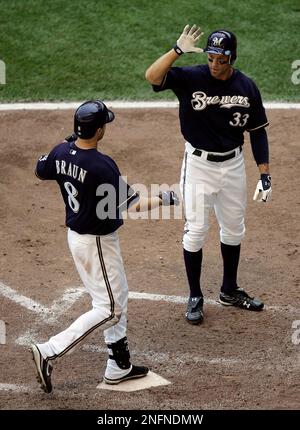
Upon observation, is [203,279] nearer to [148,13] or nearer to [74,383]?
[74,383]

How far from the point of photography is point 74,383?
6.03 metres

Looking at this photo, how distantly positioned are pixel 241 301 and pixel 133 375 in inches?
51.8

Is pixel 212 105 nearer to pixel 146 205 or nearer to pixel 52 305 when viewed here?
pixel 146 205

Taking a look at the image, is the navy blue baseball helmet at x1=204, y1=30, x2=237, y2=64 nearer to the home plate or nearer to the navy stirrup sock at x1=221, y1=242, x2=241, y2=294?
the navy stirrup sock at x1=221, y1=242, x2=241, y2=294

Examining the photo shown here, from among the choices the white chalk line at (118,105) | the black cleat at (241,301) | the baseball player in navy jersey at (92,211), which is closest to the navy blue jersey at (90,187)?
the baseball player in navy jersey at (92,211)

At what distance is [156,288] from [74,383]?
4.89 feet

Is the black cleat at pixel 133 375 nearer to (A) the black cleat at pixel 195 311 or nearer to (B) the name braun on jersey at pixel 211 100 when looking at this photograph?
(A) the black cleat at pixel 195 311

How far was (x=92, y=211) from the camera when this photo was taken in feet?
18.6

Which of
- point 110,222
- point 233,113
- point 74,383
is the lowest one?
point 74,383

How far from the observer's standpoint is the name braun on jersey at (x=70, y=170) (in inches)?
220

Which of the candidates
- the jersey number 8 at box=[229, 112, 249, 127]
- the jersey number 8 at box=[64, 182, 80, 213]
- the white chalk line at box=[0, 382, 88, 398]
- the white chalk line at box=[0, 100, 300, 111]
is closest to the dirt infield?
the white chalk line at box=[0, 382, 88, 398]

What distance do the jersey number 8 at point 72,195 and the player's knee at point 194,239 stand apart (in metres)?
1.27

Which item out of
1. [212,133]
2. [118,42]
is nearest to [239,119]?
[212,133]
